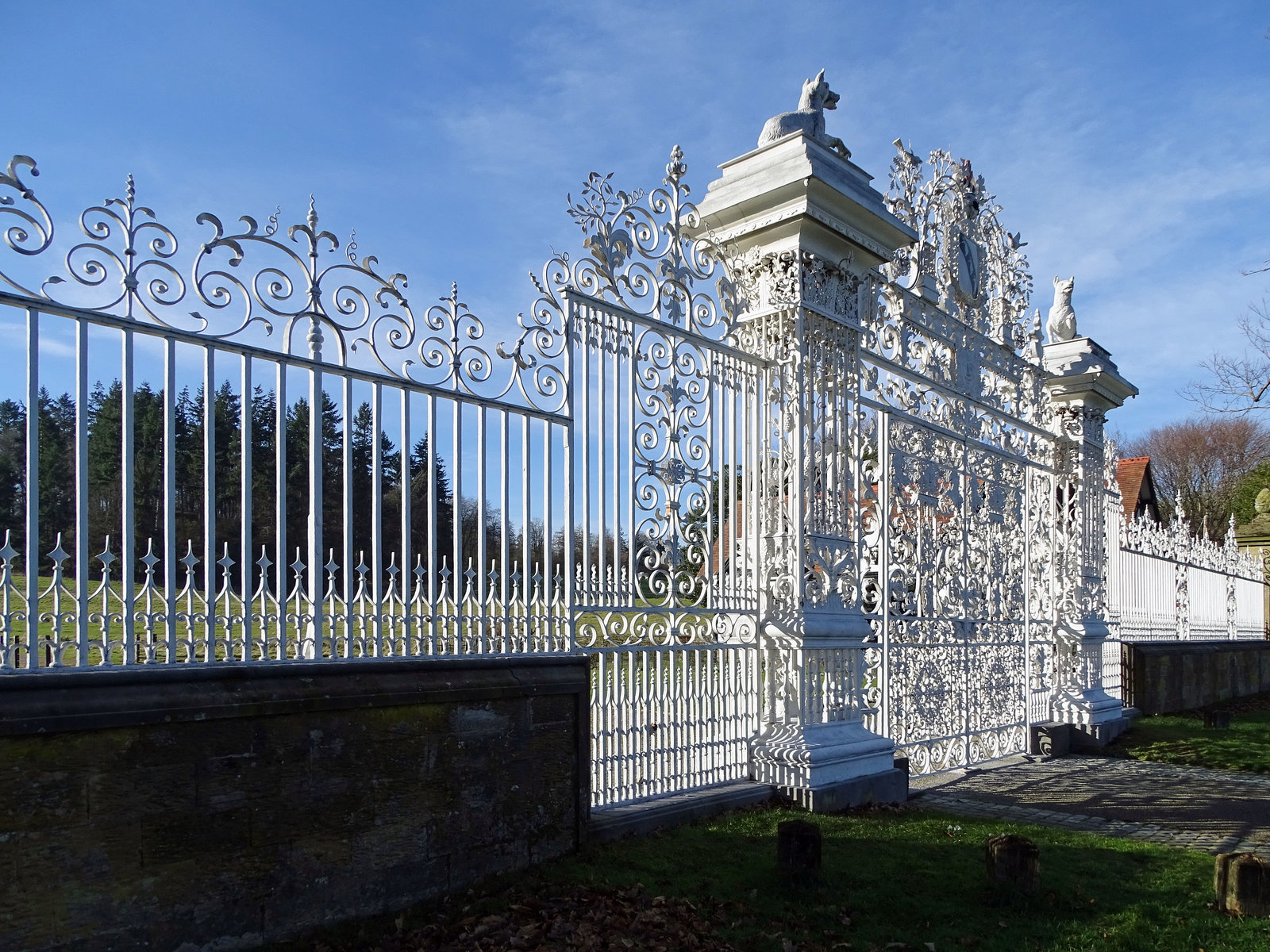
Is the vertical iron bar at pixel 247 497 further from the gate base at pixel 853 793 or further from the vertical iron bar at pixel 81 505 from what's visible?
the gate base at pixel 853 793

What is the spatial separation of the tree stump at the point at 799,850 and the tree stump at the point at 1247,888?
198 cm

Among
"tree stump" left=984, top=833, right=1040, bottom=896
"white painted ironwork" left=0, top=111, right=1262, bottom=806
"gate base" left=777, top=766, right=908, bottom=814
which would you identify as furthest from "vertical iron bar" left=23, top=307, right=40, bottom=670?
"gate base" left=777, top=766, right=908, bottom=814

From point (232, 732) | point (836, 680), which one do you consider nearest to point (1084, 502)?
point (836, 680)

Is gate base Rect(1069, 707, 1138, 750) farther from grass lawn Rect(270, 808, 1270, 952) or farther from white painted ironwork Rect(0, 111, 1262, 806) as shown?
grass lawn Rect(270, 808, 1270, 952)

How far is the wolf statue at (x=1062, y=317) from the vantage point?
11953mm

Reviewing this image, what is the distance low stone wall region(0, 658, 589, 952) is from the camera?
129 inches

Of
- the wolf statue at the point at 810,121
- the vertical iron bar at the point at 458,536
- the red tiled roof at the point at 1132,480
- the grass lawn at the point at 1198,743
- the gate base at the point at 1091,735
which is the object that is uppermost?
the wolf statue at the point at 810,121

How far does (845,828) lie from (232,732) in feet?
12.3

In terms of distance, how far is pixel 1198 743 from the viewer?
36.1ft

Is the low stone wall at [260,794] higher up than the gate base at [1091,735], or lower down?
higher up

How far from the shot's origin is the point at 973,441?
9.44 meters

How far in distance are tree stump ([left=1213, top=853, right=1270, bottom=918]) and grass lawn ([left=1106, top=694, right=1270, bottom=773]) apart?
556 cm

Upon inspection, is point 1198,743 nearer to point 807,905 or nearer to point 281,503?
point 807,905

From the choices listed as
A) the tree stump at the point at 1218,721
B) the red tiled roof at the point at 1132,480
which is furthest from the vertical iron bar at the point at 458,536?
the red tiled roof at the point at 1132,480
